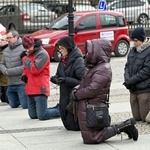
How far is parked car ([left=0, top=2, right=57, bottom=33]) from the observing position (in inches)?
1224

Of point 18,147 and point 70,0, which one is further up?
point 70,0

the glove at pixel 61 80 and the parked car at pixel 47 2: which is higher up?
the parked car at pixel 47 2

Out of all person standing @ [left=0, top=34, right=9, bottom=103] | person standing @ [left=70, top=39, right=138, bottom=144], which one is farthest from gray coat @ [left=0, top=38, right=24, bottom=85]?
person standing @ [left=70, top=39, right=138, bottom=144]

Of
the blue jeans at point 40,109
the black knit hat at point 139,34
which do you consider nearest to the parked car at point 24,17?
the blue jeans at point 40,109

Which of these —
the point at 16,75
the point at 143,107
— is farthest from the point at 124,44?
the point at 143,107

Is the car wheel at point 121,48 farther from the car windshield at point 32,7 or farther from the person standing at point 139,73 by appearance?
the person standing at point 139,73

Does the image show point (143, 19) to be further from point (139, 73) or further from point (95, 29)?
point (139, 73)

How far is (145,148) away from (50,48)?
14.2m

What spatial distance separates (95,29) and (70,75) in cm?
1385

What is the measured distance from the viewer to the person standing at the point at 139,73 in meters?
11.4

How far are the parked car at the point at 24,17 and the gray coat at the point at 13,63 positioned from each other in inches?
676

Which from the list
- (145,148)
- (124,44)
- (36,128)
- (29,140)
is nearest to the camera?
(145,148)

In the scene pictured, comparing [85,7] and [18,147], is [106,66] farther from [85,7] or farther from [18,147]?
[85,7]

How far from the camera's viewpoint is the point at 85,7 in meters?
35.3
